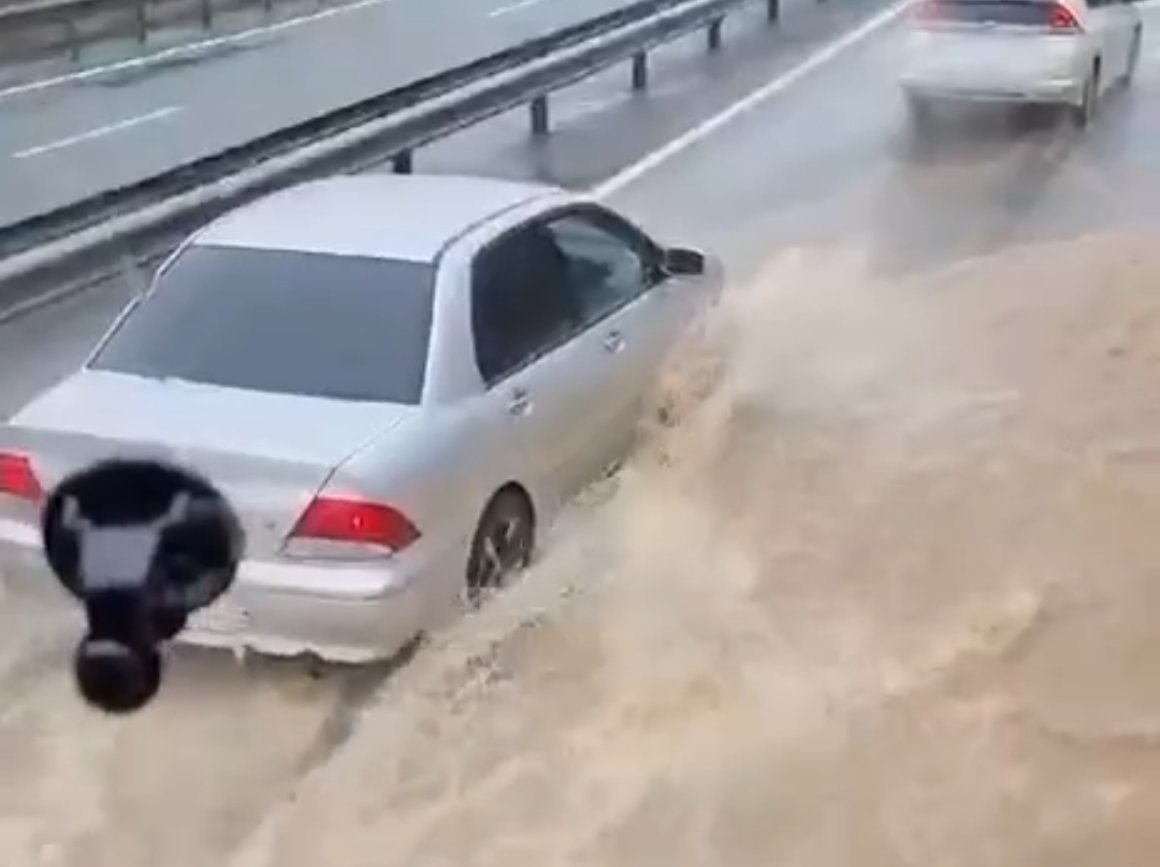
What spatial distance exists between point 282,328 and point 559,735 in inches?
75.2

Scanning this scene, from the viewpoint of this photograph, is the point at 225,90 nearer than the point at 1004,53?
No

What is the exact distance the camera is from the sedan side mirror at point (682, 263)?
9906 mm

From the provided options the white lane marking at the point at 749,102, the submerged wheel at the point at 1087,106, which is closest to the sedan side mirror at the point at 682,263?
the white lane marking at the point at 749,102

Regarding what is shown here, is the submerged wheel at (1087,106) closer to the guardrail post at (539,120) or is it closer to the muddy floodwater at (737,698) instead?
the guardrail post at (539,120)

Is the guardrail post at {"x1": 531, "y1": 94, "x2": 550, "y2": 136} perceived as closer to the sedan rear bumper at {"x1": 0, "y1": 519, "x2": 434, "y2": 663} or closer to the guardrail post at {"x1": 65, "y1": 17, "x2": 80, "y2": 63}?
the guardrail post at {"x1": 65, "y1": 17, "x2": 80, "y2": 63}

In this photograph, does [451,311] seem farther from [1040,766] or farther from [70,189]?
[70,189]

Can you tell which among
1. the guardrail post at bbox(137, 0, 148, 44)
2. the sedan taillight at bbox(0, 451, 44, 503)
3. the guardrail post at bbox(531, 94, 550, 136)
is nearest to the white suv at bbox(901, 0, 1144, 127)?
the guardrail post at bbox(531, 94, 550, 136)

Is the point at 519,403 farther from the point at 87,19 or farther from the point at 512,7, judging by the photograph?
the point at 512,7

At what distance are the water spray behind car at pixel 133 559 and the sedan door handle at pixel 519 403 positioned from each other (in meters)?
4.51

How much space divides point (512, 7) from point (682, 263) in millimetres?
20544

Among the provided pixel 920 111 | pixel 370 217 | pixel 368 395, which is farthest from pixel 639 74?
pixel 368 395

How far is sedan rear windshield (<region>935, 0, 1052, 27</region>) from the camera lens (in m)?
20.6

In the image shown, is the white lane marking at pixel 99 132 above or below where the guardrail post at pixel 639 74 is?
above

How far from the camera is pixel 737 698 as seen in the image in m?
6.97
